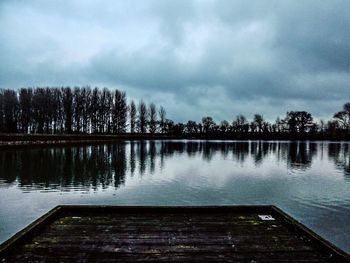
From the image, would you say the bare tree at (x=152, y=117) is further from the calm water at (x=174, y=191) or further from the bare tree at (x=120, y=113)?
the calm water at (x=174, y=191)

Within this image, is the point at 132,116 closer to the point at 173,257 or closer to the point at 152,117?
the point at 152,117

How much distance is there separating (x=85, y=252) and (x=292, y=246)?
3.72m

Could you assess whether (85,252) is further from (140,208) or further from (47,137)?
(47,137)

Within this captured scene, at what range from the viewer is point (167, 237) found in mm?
6578

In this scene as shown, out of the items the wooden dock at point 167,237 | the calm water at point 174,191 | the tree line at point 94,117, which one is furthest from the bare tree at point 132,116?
the wooden dock at point 167,237

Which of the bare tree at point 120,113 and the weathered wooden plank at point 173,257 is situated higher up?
the bare tree at point 120,113

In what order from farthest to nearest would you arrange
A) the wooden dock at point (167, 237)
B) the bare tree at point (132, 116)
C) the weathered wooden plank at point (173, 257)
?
the bare tree at point (132, 116)
the wooden dock at point (167, 237)
the weathered wooden plank at point (173, 257)

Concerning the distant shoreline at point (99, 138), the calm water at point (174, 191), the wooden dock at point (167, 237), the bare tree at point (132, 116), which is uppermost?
the bare tree at point (132, 116)

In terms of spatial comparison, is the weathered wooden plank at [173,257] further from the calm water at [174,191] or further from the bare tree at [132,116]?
the bare tree at [132,116]

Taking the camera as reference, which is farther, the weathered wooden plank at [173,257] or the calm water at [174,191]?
the calm water at [174,191]

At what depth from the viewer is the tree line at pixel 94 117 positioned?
272ft

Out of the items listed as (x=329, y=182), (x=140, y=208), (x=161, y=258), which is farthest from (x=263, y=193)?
(x=161, y=258)

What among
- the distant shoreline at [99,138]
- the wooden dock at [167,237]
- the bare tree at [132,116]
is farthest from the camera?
the bare tree at [132,116]

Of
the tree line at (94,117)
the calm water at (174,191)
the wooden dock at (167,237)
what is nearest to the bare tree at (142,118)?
the tree line at (94,117)
